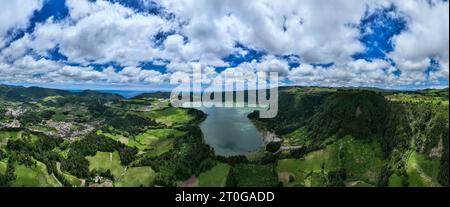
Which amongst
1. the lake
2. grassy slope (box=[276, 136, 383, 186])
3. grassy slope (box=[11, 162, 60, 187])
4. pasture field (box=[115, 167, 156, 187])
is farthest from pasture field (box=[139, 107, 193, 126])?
grassy slope (box=[11, 162, 60, 187])

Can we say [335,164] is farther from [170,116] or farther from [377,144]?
[170,116]

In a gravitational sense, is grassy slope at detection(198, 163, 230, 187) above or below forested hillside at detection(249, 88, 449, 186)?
below

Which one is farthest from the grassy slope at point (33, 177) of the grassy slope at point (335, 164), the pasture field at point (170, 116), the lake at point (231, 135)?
the pasture field at point (170, 116)

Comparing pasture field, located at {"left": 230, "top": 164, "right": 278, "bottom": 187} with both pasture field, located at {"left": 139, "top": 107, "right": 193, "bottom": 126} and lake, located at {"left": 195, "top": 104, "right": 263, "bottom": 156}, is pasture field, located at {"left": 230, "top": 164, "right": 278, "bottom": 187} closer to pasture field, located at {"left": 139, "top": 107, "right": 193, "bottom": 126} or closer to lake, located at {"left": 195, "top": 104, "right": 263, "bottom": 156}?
lake, located at {"left": 195, "top": 104, "right": 263, "bottom": 156}

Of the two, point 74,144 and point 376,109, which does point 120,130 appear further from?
point 376,109

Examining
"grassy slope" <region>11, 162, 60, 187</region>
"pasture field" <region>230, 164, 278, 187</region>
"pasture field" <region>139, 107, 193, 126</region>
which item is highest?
"pasture field" <region>139, 107, 193, 126</region>

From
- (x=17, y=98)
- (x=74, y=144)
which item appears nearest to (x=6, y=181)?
(x=74, y=144)

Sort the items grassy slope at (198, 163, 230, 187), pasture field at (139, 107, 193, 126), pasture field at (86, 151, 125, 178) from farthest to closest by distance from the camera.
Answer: pasture field at (139, 107, 193, 126) → pasture field at (86, 151, 125, 178) → grassy slope at (198, 163, 230, 187)
